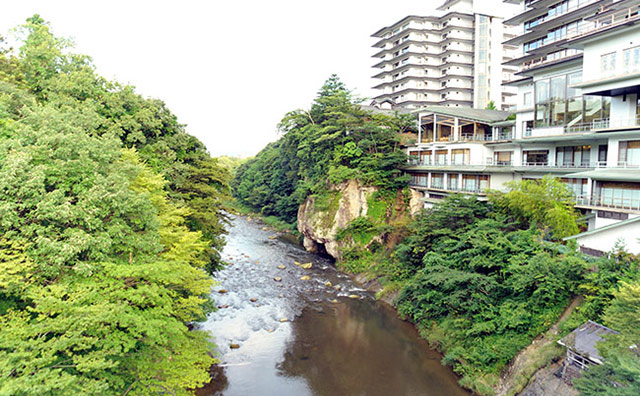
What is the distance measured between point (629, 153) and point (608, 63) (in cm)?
471

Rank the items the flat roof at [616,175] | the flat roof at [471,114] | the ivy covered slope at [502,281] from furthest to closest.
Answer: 1. the flat roof at [471,114]
2. the flat roof at [616,175]
3. the ivy covered slope at [502,281]

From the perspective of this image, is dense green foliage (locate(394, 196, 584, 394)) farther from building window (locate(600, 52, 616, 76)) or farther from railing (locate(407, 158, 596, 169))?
building window (locate(600, 52, 616, 76))

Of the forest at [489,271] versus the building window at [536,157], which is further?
the building window at [536,157]

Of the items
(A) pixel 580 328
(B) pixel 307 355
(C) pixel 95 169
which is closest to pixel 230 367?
(B) pixel 307 355

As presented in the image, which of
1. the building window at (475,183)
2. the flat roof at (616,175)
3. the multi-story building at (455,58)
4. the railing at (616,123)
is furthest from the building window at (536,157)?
the multi-story building at (455,58)

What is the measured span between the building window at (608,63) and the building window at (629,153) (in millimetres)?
3674

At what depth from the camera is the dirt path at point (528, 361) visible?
14242mm

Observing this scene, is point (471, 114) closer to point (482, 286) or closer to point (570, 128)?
point (570, 128)

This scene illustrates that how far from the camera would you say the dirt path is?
14242 millimetres

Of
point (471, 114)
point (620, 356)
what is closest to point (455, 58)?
point (471, 114)

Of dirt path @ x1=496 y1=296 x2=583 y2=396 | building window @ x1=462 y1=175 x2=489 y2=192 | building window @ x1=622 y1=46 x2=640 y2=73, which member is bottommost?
dirt path @ x1=496 y1=296 x2=583 y2=396

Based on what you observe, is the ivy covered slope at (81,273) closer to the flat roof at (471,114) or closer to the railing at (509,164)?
the railing at (509,164)

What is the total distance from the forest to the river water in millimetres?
1491

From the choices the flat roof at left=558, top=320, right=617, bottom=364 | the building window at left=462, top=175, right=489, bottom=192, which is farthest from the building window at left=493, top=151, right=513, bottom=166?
the flat roof at left=558, top=320, right=617, bottom=364
